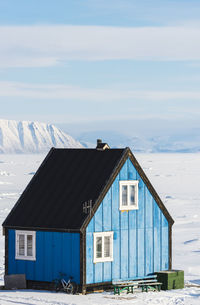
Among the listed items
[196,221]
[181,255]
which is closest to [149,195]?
[181,255]

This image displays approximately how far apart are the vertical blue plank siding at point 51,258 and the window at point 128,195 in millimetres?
2757

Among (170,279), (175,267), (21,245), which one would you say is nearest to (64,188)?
(21,245)

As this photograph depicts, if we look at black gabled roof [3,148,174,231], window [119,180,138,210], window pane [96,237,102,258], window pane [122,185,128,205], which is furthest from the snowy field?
window pane [122,185,128,205]

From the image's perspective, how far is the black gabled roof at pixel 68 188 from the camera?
29.8m

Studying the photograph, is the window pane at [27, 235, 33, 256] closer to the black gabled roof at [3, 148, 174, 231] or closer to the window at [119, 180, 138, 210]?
the black gabled roof at [3, 148, 174, 231]

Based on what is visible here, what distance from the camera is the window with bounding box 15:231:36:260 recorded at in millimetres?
30516

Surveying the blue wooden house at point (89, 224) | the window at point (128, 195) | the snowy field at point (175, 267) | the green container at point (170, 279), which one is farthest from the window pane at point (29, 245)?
the green container at point (170, 279)

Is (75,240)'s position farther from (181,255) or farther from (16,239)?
(181,255)

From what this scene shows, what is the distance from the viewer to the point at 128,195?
31016 millimetres

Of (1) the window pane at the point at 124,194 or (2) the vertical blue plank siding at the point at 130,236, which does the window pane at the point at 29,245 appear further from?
(1) the window pane at the point at 124,194

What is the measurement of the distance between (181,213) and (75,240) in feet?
146

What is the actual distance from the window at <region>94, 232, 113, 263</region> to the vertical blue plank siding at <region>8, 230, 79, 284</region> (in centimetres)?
89

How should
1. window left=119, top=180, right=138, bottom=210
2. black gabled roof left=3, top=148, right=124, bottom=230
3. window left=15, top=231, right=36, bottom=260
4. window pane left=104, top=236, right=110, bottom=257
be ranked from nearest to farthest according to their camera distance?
black gabled roof left=3, top=148, right=124, bottom=230, window pane left=104, top=236, right=110, bottom=257, window left=15, top=231, right=36, bottom=260, window left=119, top=180, right=138, bottom=210

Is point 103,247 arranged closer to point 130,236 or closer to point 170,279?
point 130,236
